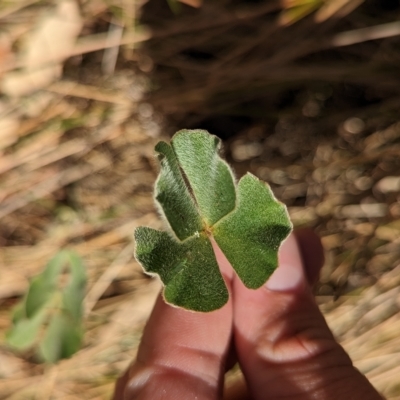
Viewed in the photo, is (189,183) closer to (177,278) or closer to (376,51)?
(177,278)

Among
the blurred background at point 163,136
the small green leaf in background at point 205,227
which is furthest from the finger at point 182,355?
the blurred background at point 163,136

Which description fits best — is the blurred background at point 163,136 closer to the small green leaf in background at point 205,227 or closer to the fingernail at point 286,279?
the fingernail at point 286,279

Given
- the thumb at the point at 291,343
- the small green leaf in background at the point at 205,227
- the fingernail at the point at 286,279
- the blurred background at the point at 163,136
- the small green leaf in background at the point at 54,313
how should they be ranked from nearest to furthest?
the small green leaf in background at the point at 205,227
the thumb at the point at 291,343
the fingernail at the point at 286,279
the small green leaf in background at the point at 54,313
the blurred background at the point at 163,136

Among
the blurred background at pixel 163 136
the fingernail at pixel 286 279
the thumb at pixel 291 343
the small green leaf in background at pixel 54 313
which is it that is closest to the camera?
the thumb at pixel 291 343

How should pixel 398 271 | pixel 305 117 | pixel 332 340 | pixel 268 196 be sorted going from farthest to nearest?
pixel 305 117
pixel 398 271
pixel 332 340
pixel 268 196

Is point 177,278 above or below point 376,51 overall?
above

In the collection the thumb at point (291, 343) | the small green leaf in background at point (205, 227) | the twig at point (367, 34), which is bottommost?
the thumb at point (291, 343)

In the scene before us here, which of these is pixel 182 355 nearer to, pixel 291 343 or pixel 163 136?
pixel 291 343

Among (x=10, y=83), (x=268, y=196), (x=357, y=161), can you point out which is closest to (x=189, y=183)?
(x=268, y=196)
